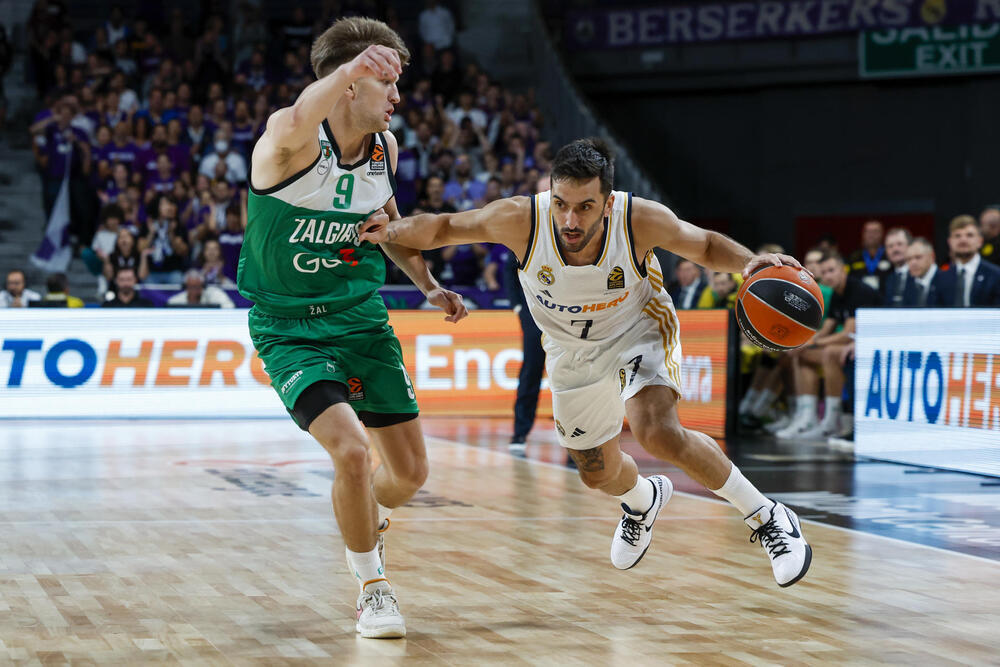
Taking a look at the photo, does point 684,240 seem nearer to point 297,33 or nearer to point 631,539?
point 631,539

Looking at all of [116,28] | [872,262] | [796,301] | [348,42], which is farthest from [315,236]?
[116,28]

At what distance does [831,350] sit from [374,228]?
779 centimetres

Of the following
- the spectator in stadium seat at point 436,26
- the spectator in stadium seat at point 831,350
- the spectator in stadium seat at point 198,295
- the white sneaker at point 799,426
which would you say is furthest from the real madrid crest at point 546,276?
the spectator in stadium seat at point 436,26

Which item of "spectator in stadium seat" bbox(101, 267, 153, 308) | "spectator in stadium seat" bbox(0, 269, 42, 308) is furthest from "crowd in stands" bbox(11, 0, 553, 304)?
"spectator in stadium seat" bbox(0, 269, 42, 308)

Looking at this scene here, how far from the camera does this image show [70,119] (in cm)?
1711

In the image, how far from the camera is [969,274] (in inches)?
416

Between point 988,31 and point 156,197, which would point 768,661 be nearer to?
point 156,197

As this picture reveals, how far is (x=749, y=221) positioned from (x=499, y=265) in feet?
20.5

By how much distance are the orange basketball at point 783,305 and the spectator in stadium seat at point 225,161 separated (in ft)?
41.4

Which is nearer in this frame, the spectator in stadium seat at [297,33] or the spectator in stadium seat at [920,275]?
the spectator in stadium seat at [920,275]

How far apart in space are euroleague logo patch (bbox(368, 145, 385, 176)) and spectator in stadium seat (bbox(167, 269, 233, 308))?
29.3ft

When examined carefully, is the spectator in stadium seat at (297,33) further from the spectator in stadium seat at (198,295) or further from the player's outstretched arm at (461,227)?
the player's outstretched arm at (461,227)

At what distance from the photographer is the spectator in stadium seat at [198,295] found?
13.5 meters

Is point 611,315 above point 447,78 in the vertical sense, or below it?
below
